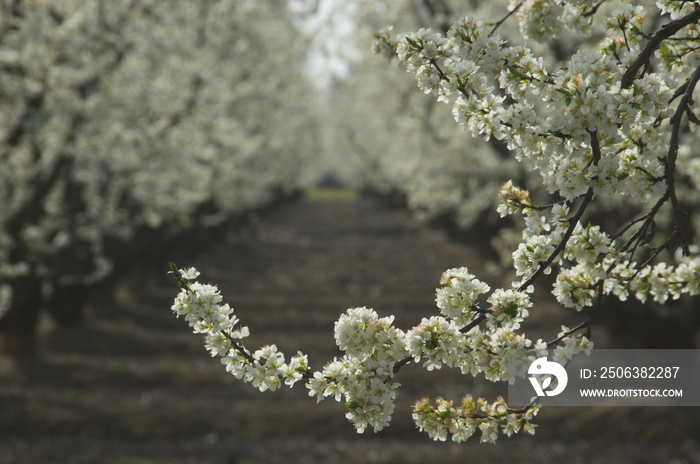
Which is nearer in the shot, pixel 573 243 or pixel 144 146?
pixel 573 243

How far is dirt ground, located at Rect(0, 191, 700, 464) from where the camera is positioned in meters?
7.31

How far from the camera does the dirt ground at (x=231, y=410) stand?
731 centimetres

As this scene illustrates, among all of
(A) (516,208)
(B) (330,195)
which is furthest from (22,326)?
(B) (330,195)

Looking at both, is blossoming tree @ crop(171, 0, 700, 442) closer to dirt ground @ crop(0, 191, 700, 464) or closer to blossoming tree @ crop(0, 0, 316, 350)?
dirt ground @ crop(0, 191, 700, 464)

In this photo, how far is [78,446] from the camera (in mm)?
7465

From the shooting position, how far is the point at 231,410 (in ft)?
27.8

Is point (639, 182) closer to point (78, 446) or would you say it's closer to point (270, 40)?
point (78, 446)

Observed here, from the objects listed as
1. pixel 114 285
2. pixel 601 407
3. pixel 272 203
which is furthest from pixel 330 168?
pixel 601 407

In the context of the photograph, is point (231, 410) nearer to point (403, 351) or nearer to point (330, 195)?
point (403, 351)

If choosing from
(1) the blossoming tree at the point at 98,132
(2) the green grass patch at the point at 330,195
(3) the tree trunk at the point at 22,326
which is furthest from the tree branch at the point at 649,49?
(2) the green grass patch at the point at 330,195

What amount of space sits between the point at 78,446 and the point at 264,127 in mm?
18597

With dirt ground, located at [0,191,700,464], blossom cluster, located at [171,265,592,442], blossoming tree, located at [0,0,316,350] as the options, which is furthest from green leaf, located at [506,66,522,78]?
blossoming tree, located at [0,0,316,350]

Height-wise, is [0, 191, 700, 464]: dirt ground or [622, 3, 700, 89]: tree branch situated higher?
[0, 191, 700, 464]: dirt ground

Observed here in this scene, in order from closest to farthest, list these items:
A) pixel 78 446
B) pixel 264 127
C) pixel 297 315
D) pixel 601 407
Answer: pixel 78 446 → pixel 601 407 → pixel 297 315 → pixel 264 127
